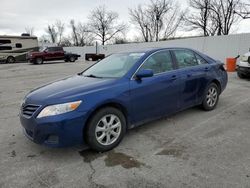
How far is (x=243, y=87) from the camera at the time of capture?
8016 millimetres

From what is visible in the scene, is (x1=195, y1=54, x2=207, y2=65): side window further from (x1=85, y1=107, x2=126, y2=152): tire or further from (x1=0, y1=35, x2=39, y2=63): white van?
A: (x1=0, y1=35, x2=39, y2=63): white van

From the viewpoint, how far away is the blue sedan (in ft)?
9.80

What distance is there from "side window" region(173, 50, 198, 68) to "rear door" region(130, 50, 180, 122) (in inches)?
9.4

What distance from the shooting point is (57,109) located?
296 centimetres

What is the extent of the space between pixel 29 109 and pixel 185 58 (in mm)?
3170

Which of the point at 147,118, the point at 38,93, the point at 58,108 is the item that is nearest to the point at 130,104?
the point at 147,118

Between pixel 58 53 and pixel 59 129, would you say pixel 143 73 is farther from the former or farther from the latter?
pixel 58 53

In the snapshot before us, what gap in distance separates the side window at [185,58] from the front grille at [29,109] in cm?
278

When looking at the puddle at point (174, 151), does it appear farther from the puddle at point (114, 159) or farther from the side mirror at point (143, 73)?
the side mirror at point (143, 73)

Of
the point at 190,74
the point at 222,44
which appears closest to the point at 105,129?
the point at 190,74

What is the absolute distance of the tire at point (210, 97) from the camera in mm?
5012

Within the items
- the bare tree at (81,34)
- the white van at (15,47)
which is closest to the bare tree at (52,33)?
the bare tree at (81,34)

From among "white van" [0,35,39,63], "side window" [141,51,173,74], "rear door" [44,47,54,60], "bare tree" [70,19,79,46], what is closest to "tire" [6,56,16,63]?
"white van" [0,35,39,63]

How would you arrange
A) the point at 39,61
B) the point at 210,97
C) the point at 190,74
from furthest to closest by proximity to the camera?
the point at 39,61 < the point at 210,97 < the point at 190,74
